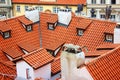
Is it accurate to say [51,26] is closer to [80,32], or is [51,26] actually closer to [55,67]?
[80,32]

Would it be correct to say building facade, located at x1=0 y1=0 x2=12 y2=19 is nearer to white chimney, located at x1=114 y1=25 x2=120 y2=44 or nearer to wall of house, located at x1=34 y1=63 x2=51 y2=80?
white chimney, located at x1=114 y1=25 x2=120 y2=44

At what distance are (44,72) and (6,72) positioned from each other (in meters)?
3.18

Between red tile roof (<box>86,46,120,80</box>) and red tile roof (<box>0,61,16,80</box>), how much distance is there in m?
6.87

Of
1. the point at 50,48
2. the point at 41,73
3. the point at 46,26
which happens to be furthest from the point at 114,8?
the point at 41,73

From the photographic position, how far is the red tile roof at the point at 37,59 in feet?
76.7

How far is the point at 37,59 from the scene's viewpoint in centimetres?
2386

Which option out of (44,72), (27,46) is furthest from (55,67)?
(27,46)

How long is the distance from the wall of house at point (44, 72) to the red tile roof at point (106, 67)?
4582 millimetres

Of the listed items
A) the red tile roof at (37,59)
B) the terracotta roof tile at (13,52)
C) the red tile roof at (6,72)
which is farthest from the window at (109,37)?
the red tile roof at (6,72)

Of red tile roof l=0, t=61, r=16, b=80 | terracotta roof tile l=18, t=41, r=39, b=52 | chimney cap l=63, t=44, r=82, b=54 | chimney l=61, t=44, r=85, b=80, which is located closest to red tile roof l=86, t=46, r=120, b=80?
chimney l=61, t=44, r=85, b=80

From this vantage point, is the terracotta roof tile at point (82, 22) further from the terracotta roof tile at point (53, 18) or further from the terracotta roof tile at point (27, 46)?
the terracotta roof tile at point (27, 46)

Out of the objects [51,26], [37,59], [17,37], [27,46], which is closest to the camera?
[37,59]

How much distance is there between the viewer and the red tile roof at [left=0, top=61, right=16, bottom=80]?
24.4 metres

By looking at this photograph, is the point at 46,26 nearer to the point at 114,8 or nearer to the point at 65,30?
the point at 65,30
